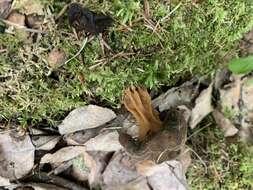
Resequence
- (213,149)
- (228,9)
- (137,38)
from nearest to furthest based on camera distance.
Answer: (137,38), (228,9), (213,149)

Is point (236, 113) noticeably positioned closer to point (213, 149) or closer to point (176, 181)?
point (213, 149)

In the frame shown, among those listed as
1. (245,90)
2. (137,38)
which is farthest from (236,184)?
(137,38)

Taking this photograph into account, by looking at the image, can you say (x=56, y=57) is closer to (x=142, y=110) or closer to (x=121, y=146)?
(x=142, y=110)

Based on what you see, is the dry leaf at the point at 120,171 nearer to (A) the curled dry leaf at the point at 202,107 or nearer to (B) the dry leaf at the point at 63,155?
(B) the dry leaf at the point at 63,155

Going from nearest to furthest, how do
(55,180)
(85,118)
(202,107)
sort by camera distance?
1. (85,118)
2. (55,180)
3. (202,107)

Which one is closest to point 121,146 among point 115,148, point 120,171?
point 115,148
